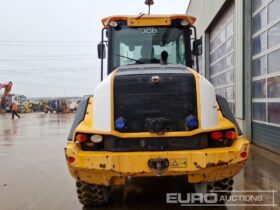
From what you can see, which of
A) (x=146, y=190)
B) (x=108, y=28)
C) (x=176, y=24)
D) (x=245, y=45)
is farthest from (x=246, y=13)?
(x=146, y=190)

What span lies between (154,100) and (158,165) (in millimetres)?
871

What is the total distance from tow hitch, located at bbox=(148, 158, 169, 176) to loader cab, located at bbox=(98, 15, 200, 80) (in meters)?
2.50

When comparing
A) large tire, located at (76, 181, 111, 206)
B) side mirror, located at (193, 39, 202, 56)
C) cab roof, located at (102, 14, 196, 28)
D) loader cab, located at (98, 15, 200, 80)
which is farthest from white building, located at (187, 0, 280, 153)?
large tire, located at (76, 181, 111, 206)

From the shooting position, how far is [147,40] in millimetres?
6844

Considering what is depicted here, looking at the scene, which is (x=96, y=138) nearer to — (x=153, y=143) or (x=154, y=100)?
(x=153, y=143)

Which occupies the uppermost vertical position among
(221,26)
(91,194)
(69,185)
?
(221,26)

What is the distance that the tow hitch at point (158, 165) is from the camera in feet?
15.0

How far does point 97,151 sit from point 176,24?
10.7 ft

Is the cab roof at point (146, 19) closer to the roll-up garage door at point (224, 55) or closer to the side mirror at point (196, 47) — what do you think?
the side mirror at point (196, 47)

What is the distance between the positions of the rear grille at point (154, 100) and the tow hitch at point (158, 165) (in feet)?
1.52

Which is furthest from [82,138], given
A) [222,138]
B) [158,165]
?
[222,138]

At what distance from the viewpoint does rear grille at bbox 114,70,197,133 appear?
4.92 meters

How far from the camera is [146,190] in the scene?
20.8 ft

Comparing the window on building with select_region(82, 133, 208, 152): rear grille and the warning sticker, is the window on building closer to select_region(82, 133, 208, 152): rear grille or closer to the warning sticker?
select_region(82, 133, 208, 152): rear grille
